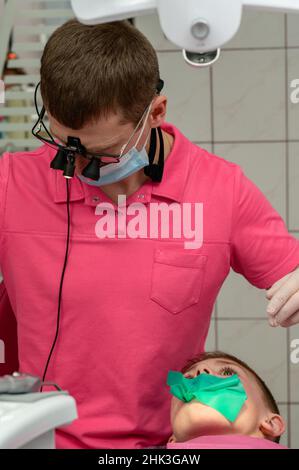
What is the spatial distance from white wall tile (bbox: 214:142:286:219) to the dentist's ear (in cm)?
152

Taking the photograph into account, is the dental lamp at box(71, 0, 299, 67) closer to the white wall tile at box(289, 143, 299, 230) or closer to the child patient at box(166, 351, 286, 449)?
the child patient at box(166, 351, 286, 449)

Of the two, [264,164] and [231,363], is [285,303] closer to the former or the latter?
[231,363]

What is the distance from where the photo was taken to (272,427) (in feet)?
5.45

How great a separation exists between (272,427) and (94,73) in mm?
842

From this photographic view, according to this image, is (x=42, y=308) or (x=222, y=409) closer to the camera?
(x=222, y=409)

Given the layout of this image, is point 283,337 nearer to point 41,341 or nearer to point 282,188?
point 282,188

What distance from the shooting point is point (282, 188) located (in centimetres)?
308

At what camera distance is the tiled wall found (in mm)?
3016

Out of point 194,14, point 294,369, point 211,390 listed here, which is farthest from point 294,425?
point 194,14

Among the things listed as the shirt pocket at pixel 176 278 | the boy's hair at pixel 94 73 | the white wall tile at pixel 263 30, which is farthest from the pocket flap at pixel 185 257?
the white wall tile at pixel 263 30

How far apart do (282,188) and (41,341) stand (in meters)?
1.60

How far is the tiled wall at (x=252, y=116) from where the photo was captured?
3016mm

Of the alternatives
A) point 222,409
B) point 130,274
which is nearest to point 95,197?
point 130,274

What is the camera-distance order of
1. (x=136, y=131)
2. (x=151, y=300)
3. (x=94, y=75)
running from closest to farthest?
(x=94, y=75)
(x=136, y=131)
(x=151, y=300)
